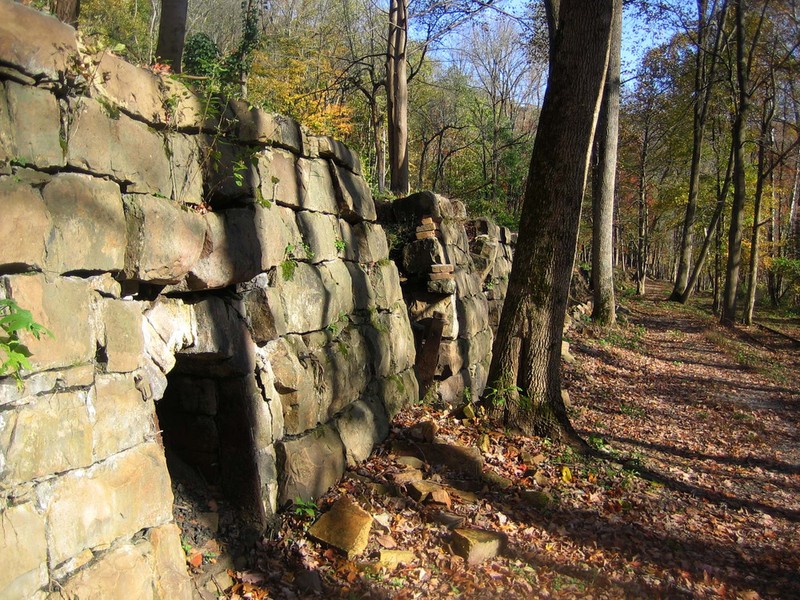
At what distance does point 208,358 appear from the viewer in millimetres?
4461

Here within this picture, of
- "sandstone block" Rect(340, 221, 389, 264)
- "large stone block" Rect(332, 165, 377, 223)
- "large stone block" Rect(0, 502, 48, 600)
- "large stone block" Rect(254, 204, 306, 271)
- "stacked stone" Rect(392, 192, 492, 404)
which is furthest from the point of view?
"stacked stone" Rect(392, 192, 492, 404)

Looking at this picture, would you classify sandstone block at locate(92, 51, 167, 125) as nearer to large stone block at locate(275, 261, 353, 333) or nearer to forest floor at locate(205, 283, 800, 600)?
large stone block at locate(275, 261, 353, 333)

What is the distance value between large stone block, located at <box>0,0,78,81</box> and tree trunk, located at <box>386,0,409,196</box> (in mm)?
11826

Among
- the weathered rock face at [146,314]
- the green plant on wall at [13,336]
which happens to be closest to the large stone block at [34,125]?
the weathered rock face at [146,314]

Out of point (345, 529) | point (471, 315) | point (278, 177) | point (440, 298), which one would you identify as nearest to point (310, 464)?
point (345, 529)

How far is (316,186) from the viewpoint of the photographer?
594 centimetres

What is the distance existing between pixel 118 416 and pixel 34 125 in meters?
1.43

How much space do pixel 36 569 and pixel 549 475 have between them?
4.73 meters

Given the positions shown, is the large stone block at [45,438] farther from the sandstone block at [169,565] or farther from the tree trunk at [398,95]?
the tree trunk at [398,95]

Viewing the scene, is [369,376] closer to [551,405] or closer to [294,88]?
[551,405]

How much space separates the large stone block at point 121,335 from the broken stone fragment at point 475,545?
105 inches

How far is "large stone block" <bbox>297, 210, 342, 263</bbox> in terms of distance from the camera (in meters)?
5.67

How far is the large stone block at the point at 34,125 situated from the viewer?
110 inches

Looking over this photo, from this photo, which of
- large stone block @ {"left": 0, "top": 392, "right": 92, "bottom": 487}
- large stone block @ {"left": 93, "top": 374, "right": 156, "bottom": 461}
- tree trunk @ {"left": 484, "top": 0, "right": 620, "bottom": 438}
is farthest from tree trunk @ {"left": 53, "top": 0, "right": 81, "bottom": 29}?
tree trunk @ {"left": 484, "top": 0, "right": 620, "bottom": 438}
